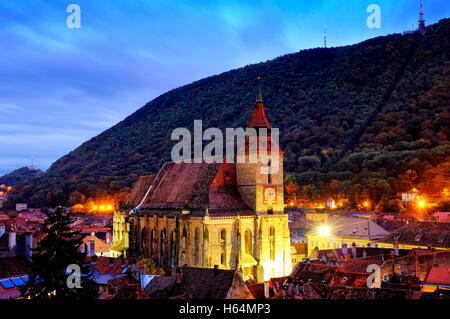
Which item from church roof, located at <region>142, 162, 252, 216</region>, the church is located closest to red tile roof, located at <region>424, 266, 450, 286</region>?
the church

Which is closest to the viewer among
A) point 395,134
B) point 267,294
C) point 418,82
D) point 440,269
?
point 267,294

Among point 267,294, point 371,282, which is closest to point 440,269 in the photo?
point 371,282

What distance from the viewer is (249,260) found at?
52.2m

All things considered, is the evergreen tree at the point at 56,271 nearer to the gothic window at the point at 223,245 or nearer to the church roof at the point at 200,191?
the gothic window at the point at 223,245

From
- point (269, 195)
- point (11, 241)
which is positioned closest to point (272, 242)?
point (269, 195)

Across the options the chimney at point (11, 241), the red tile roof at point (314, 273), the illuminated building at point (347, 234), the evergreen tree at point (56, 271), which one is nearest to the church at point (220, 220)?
the red tile roof at point (314, 273)

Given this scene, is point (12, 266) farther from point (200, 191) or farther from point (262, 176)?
point (262, 176)

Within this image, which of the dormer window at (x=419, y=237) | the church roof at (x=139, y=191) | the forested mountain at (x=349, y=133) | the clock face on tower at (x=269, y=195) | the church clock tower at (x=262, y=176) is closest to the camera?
the church clock tower at (x=262, y=176)

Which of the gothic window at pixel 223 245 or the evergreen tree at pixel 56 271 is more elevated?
the evergreen tree at pixel 56 271

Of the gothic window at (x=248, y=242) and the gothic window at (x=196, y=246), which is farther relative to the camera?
the gothic window at (x=248, y=242)

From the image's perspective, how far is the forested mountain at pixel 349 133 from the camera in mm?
120312

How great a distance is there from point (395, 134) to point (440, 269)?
352 ft
